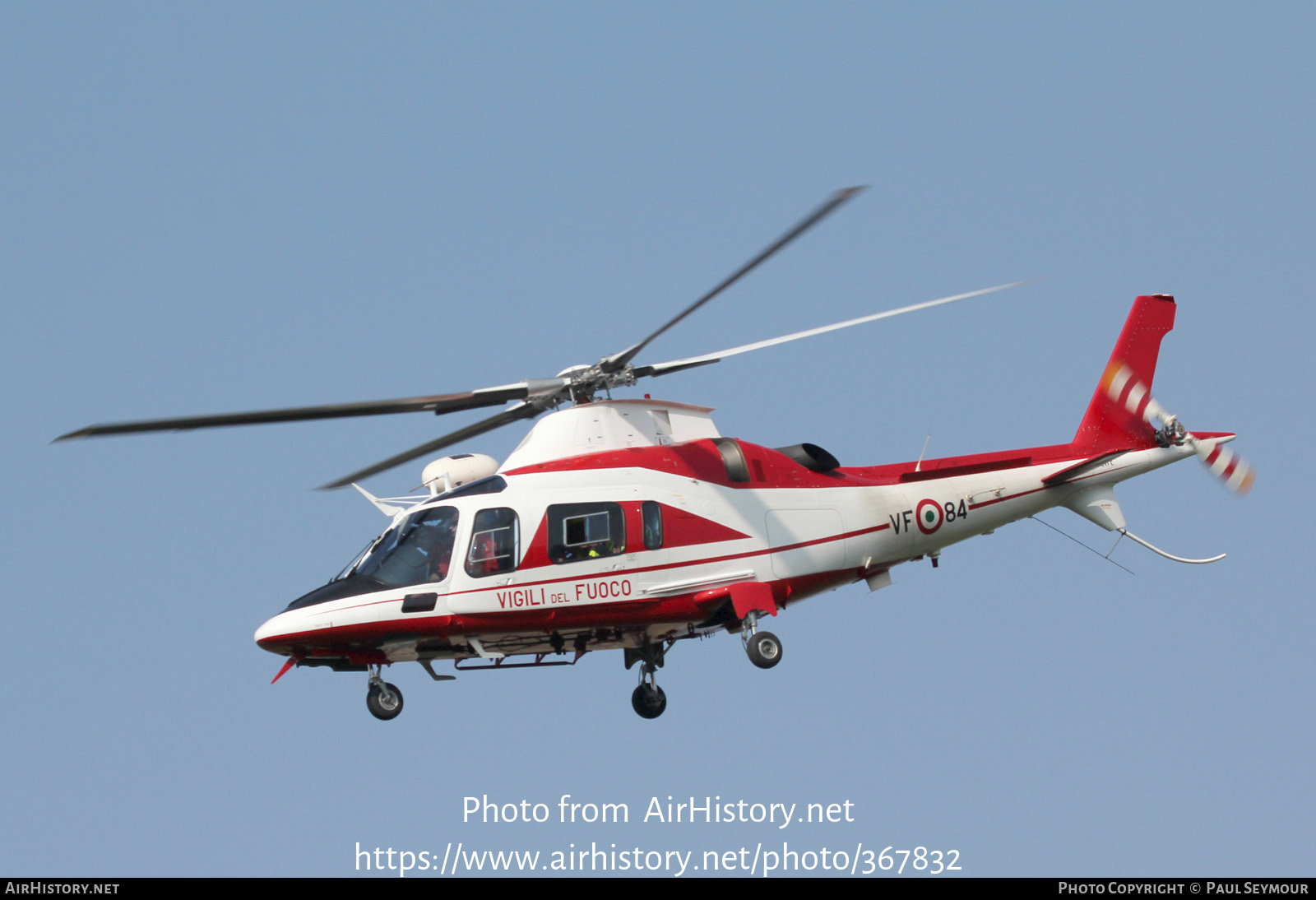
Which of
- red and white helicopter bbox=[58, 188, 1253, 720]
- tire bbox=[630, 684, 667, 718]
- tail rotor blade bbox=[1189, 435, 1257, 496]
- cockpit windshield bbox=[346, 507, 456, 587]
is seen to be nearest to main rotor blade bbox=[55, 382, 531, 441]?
red and white helicopter bbox=[58, 188, 1253, 720]

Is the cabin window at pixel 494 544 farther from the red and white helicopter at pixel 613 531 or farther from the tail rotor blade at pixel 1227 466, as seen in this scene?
the tail rotor blade at pixel 1227 466

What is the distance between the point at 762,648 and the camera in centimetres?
2041

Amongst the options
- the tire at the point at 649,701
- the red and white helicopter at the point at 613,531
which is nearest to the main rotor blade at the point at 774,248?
the red and white helicopter at the point at 613,531

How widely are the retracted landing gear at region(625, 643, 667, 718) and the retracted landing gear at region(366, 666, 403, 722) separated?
13.8 feet

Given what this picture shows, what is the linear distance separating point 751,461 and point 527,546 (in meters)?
3.92

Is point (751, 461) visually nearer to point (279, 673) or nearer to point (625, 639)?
point (625, 639)

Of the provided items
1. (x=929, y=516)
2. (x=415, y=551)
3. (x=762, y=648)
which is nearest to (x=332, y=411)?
(x=415, y=551)

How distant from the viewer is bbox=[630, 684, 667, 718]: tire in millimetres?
22547

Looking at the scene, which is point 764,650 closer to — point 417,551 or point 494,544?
Result: point 494,544

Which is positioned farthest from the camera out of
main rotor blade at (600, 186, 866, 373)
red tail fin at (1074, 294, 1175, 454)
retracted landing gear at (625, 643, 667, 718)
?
red tail fin at (1074, 294, 1175, 454)

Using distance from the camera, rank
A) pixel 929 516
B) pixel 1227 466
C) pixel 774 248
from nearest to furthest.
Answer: pixel 774 248
pixel 929 516
pixel 1227 466

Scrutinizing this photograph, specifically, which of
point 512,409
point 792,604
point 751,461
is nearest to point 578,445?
point 512,409

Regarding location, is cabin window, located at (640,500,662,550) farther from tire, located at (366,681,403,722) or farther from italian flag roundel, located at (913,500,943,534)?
italian flag roundel, located at (913,500,943,534)

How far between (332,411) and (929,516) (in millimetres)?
9708
